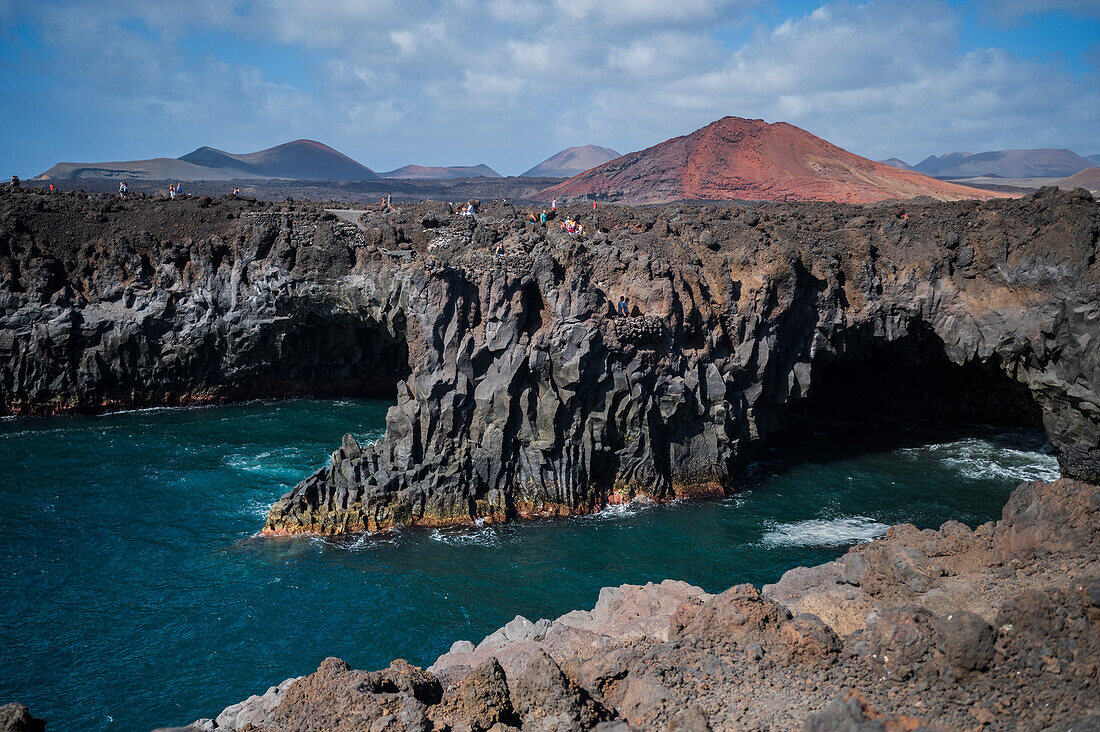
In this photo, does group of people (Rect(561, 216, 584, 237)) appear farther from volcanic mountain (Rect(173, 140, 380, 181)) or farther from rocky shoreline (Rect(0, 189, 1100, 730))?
volcanic mountain (Rect(173, 140, 380, 181))

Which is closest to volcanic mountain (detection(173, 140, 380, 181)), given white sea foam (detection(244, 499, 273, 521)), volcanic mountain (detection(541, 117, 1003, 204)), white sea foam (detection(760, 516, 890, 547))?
volcanic mountain (detection(541, 117, 1003, 204))

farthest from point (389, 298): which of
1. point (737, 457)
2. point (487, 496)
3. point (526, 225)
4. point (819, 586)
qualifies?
point (819, 586)

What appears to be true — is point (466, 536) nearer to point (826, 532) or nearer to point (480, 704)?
Result: point (826, 532)

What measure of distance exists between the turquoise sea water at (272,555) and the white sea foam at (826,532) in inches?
4.7

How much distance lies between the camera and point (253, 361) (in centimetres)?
5066

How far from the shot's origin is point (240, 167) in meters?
174

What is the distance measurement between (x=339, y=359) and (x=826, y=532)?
116ft

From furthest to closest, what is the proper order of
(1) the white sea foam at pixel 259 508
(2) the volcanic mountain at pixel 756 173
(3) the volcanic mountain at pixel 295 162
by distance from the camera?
(3) the volcanic mountain at pixel 295 162, (2) the volcanic mountain at pixel 756 173, (1) the white sea foam at pixel 259 508

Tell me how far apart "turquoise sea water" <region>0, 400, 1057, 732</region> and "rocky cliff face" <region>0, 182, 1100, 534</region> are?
2402 mm

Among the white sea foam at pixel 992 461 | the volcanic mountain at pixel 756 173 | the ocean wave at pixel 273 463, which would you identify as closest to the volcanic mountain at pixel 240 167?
the volcanic mountain at pixel 756 173

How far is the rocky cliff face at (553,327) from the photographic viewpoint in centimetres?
3438

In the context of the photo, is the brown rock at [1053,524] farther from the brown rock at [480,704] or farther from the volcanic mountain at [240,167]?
the volcanic mountain at [240,167]

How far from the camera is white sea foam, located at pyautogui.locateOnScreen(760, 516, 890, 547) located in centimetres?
3164

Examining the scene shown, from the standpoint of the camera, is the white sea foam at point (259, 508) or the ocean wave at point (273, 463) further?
the ocean wave at point (273, 463)
